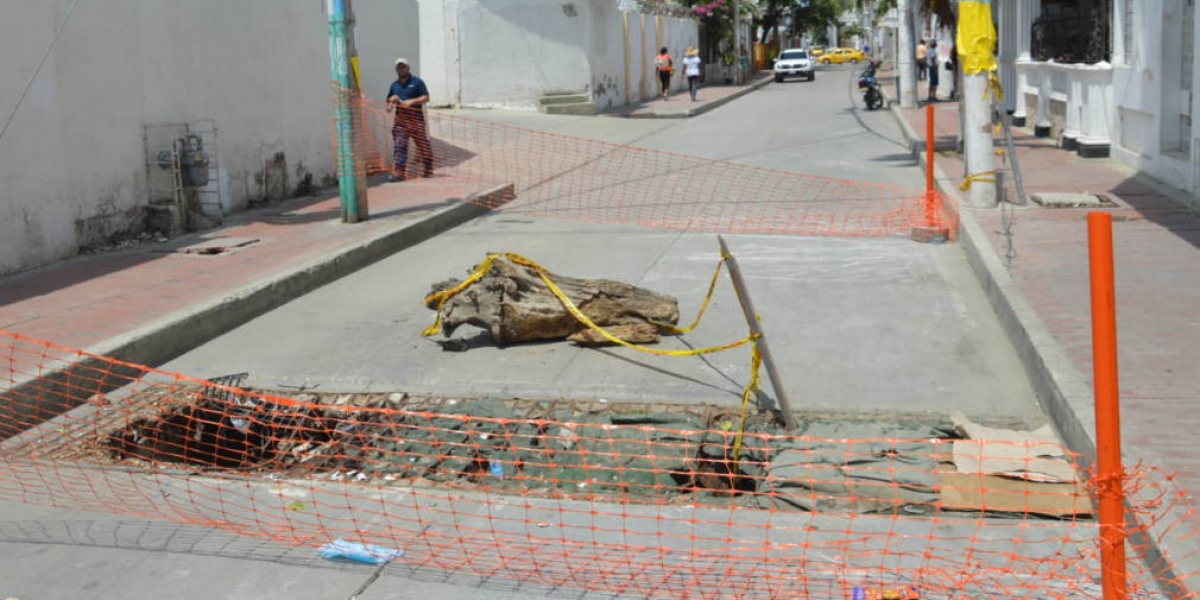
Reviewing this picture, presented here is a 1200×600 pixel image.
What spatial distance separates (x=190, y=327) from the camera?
9.12m

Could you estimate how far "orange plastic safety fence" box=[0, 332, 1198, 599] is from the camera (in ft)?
16.1

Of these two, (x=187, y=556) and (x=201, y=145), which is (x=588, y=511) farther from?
(x=201, y=145)

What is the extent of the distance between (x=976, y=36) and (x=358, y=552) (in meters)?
10.9

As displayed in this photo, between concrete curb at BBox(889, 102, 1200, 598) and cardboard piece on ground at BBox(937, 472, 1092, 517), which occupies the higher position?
concrete curb at BBox(889, 102, 1200, 598)

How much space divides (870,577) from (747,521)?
875mm

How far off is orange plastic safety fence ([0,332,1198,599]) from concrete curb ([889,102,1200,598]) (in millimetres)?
20

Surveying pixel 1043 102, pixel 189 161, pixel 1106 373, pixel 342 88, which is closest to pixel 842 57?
pixel 1043 102

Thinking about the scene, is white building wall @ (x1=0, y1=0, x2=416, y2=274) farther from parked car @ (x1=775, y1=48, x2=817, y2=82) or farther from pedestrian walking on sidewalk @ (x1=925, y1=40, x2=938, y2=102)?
parked car @ (x1=775, y1=48, x2=817, y2=82)

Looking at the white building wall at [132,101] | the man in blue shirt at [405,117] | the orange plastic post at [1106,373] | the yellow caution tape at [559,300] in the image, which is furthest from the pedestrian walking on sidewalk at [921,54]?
the orange plastic post at [1106,373]

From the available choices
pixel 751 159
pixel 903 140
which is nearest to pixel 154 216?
pixel 751 159

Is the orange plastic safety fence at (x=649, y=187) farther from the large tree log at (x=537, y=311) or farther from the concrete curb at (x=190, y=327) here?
the large tree log at (x=537, y=311)

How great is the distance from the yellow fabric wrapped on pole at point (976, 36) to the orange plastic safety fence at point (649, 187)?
1.61 m

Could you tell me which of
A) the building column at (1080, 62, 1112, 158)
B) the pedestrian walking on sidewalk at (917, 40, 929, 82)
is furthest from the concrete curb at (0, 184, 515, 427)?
the pedestrian walking on sidewalk at (917, 40, 929, 82)

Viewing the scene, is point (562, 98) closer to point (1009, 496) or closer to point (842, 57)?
point (1009, 496)
